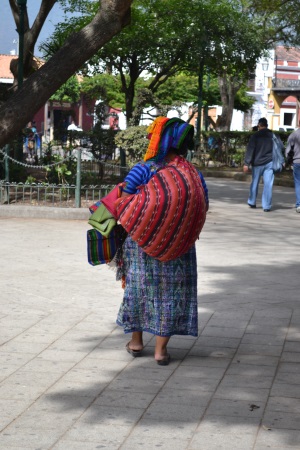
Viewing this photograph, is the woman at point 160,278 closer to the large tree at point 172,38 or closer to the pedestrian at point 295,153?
the pedestrian at point 295,153

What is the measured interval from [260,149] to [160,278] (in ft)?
33.7

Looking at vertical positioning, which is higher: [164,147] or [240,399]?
[164,147]

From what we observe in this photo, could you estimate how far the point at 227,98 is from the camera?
46.8 m

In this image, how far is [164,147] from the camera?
6.33m

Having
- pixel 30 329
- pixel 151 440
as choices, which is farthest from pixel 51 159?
pixel 151 440

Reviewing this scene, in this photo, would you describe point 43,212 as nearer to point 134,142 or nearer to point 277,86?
point 134,142

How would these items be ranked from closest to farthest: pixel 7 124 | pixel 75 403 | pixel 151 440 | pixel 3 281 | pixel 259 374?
pixel 151 440 < pixel 75 403 < pixel 259 374 < pixel 7 124 < pixel 3 281

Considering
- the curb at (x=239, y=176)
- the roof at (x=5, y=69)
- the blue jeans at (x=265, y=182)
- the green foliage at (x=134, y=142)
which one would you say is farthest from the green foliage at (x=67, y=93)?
the roof at (x=5, y=69)

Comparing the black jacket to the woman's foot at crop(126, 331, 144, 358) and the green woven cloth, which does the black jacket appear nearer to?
the woman's foot at crop(126, 331, 144, 358)

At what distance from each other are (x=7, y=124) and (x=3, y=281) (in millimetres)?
2834

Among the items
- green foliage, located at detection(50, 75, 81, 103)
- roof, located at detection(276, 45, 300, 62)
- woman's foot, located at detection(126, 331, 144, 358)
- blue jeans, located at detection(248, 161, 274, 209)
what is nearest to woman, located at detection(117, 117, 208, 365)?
woman's foot, located at detection(126, 331, 144, 358)

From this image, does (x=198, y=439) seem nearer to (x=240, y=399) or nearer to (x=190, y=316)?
(x=240, y=399)

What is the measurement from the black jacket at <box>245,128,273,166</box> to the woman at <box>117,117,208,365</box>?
32.9ft

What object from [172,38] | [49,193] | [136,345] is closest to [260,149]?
[49,193]
